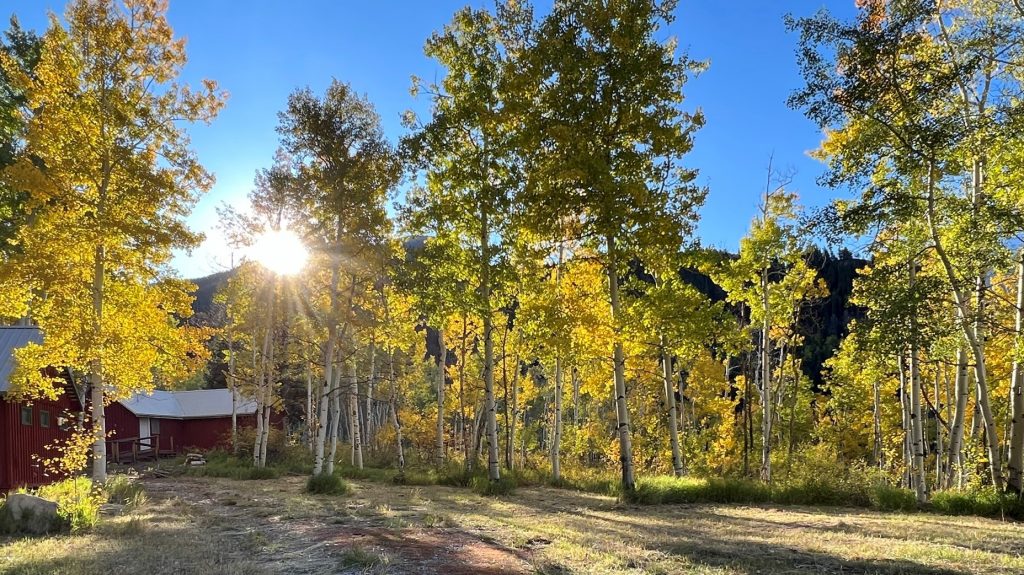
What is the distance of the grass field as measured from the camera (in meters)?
5.75

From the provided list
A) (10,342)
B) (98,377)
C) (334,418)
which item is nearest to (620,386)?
(334,418)

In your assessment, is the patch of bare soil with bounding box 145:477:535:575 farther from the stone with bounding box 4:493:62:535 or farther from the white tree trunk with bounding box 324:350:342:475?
the white tree trunk with bounding box 324:350:342:475

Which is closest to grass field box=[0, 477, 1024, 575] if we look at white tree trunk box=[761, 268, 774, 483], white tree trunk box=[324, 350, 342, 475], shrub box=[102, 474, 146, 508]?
shrub box=[102, 474, 146, 508]

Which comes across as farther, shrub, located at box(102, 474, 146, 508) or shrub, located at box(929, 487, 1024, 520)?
shrub, located at box(102, 474, 146, 508)

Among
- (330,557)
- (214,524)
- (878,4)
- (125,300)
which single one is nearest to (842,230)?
(878,4)

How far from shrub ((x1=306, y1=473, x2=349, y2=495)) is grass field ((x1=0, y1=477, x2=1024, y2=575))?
7.63ft

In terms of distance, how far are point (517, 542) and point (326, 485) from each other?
8.76 m

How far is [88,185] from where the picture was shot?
13766 mm

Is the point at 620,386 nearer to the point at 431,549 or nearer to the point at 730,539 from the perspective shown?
the point at 730,539

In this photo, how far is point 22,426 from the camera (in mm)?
17062

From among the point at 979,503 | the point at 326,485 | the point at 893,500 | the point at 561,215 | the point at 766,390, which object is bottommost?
the point at 326,485

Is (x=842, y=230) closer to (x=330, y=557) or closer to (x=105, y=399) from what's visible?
(x=330, y=557)

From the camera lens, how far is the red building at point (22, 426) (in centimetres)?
1616

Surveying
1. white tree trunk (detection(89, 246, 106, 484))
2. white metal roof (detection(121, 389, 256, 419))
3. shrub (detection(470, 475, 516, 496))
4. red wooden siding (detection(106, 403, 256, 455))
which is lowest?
red wooden siding (detection(106, 403, 256, 455))
